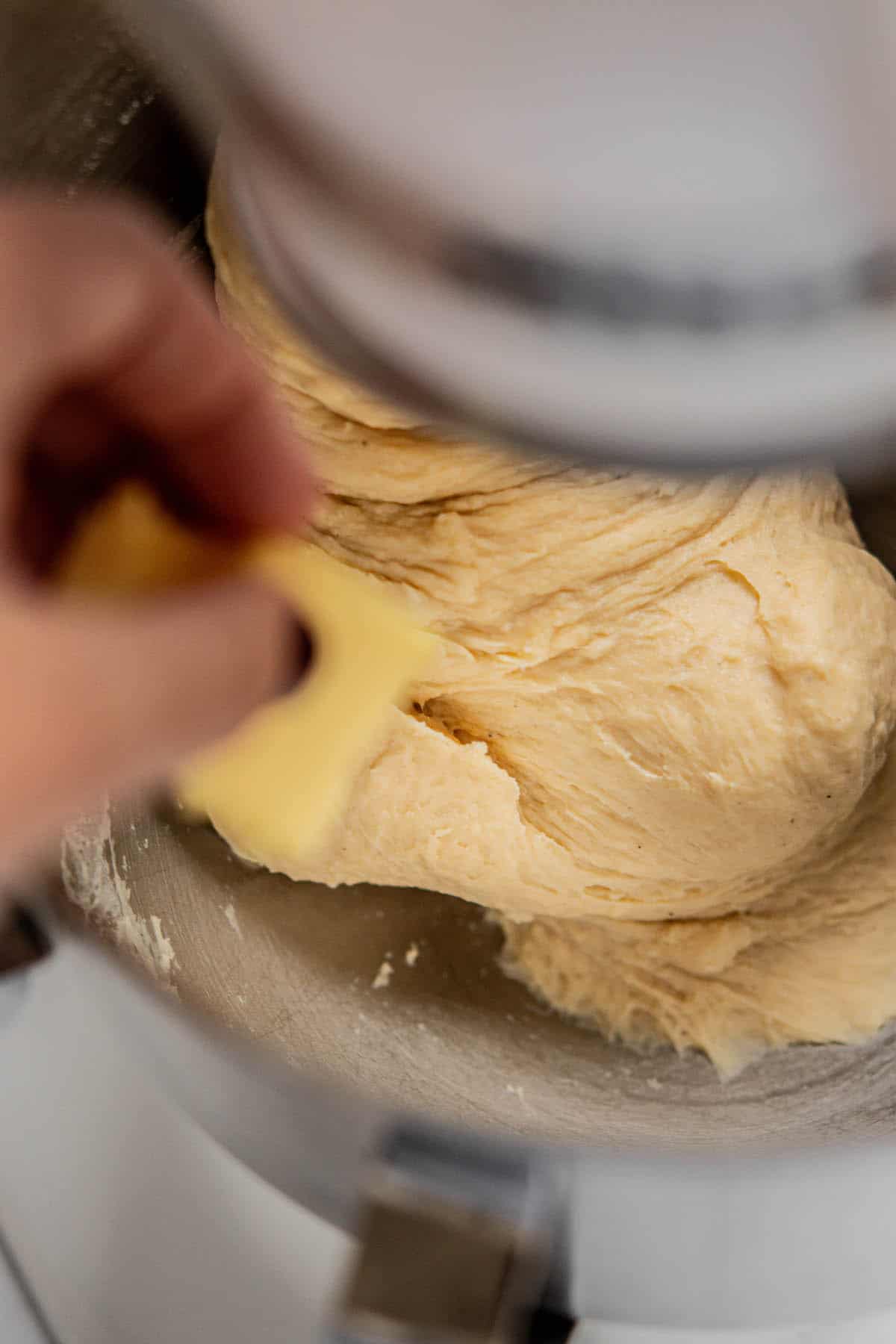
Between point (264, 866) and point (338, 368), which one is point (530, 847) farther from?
point (338, 368)

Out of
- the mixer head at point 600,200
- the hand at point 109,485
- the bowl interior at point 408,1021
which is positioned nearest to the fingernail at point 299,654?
the hand at point 109,485

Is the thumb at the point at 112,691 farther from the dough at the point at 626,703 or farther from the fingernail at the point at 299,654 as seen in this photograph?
the dough at the point at 626,703

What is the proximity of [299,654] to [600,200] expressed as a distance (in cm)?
21

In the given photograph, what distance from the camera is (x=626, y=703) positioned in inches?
33.0

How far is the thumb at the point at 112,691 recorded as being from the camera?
1.16 feet

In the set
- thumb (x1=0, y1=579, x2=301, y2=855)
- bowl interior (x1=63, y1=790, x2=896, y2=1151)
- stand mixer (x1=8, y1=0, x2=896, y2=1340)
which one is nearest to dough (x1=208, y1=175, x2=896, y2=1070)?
bowl interior (x1=63, y1=790, x2=896, y2=1151)

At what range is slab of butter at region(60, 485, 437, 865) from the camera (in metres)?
0.47

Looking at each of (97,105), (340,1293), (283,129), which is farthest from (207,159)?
(340,1293)

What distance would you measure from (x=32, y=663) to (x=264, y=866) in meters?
0.50

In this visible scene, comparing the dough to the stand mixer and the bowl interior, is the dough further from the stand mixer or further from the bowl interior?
the stand mixer

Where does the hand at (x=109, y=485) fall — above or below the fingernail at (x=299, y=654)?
above

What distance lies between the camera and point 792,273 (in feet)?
0.95

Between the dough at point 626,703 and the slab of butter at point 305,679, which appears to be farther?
Result: the dough at point 626,703

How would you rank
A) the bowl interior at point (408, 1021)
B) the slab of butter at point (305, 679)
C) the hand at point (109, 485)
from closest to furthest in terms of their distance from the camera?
1. the hand at point (109, 485)
2. the slab of butter at point (305, 679)
3. the bowl interior at point (408, 1021)
